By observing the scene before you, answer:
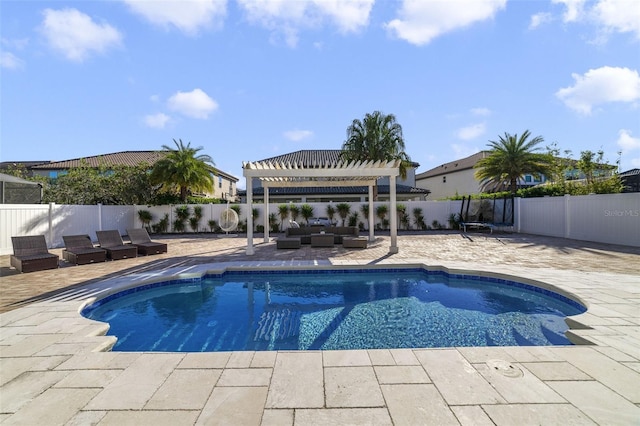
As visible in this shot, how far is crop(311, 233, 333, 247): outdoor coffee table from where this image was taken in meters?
12.8

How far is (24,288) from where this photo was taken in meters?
6.59

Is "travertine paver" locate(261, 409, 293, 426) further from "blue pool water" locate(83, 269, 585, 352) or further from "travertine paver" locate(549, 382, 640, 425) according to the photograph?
"travertine paver" locate(549, 382, 640, 425)

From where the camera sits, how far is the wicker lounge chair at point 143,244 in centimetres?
1107

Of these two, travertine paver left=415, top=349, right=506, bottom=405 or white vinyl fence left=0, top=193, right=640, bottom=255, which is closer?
travertine paver left=415, top=349, right=506, bottom=405

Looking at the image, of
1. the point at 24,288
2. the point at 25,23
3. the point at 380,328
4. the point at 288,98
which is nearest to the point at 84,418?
the point at 380,328

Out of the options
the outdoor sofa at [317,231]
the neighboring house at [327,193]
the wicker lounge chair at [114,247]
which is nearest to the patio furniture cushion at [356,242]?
the outdoor sofa at [317,231]

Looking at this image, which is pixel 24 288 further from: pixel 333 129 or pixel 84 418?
pixel 333 129

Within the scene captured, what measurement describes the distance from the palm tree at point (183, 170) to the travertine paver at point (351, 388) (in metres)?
19.2

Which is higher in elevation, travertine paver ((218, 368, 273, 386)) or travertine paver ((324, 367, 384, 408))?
travertine paver ((218, 368, 273, 386))

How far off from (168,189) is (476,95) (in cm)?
1836

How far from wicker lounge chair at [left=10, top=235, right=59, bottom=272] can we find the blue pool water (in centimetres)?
380

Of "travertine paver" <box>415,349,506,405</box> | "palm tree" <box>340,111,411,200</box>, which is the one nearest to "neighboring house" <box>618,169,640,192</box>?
"palm tree" <box>340,111,411,200</box>

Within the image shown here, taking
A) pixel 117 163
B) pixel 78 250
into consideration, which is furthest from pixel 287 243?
pixel 117 163

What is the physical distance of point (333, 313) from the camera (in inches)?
232
